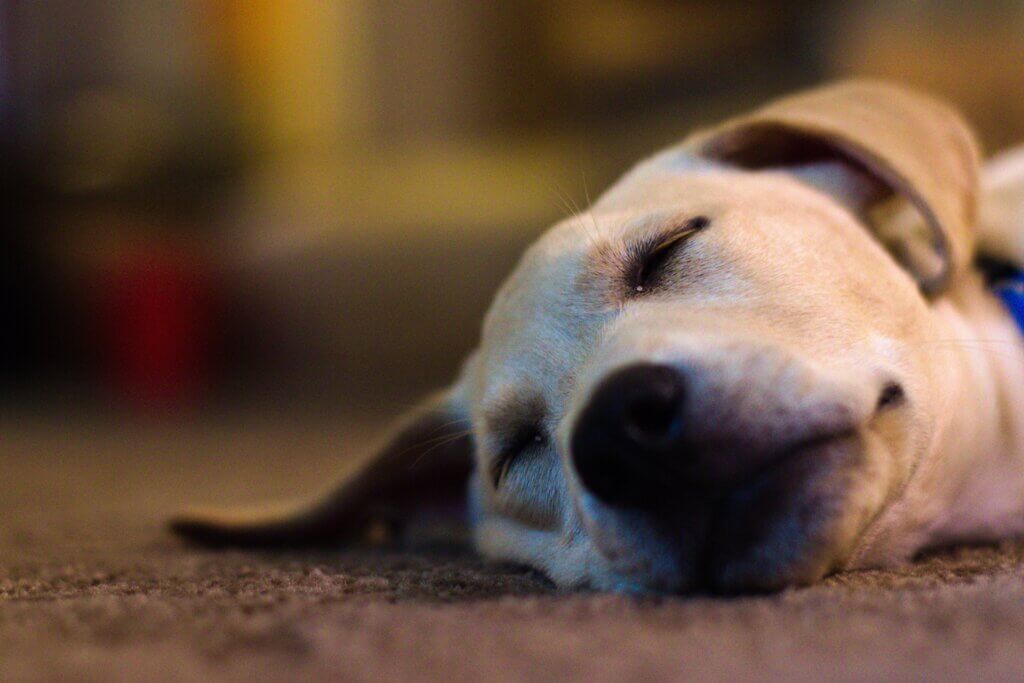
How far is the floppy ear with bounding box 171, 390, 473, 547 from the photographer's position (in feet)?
6.54

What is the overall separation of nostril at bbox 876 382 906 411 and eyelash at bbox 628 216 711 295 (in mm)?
400

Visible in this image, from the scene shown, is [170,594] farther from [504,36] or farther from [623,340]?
[504,36]

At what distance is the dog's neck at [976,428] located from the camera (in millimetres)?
1636

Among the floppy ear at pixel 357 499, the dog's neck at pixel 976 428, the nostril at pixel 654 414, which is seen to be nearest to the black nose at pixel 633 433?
the nostril at pixel 654 414

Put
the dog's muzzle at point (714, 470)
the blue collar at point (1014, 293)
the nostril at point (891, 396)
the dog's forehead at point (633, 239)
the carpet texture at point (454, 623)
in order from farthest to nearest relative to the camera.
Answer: the blue collar at point (1014, 293), the dog's forehead at point (633, 239), the nostril at point (891, 396), the dog's muzzle at point (714, 470), the carpet texture at point (454, 623)

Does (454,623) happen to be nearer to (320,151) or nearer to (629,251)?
(629,251)

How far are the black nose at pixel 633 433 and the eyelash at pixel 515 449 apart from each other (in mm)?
427

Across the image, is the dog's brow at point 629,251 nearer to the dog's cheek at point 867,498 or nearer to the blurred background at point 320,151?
the dog's cheek at point 867,498

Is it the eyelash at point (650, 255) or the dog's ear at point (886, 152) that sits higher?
the dog's ear at point (886, 152)

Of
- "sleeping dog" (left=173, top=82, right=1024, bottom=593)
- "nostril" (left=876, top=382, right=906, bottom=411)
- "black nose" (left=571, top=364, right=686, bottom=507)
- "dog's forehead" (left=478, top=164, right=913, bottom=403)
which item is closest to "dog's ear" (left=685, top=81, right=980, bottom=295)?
"sleeping dog" (left=173, top=82, right=1024, bottom=593)

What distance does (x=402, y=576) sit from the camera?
146cm

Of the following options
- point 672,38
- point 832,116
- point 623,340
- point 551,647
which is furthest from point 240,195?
point 551,647

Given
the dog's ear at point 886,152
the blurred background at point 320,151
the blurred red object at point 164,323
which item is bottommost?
the blurred red object at point 164,323

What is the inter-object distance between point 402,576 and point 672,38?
506cm
